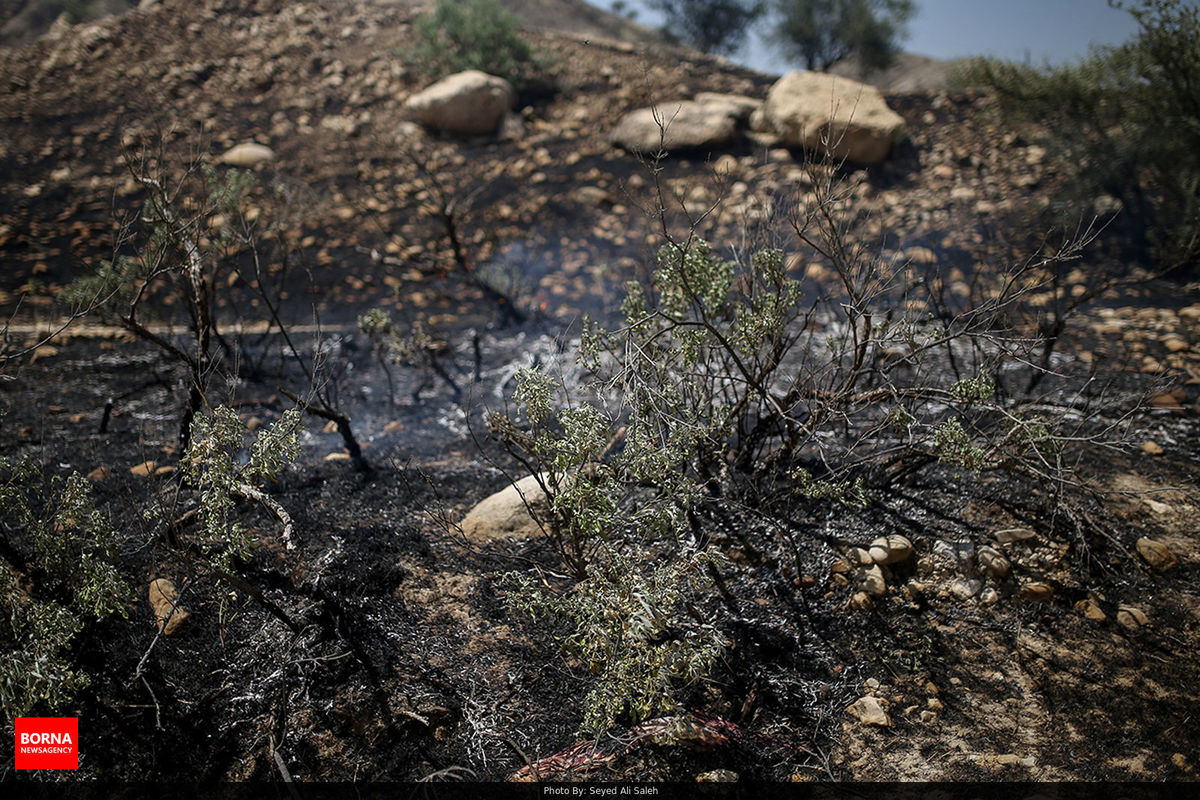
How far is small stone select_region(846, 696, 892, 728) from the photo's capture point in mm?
2613

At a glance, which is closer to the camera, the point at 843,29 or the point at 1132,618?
the point at 1132,618

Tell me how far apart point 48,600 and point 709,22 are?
17.3 metres

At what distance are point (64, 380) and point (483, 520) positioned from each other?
154 inches

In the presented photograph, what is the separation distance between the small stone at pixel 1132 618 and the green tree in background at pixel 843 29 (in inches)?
497

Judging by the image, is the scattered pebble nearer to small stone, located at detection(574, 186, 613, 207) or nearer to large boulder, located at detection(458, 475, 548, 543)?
large boulder, located at detection(458, 475, 548, 543)

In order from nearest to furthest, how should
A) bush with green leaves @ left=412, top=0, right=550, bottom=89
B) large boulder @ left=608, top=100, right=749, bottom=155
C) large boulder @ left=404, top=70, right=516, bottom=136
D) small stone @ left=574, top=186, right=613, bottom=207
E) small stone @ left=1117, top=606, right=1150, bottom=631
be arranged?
small stone @ left=1117, top=606, right=1150, bottom=631
small stone @ left=574, top=186, right=613, bottom=207
large boulder @ left=608, top=100, right=749, bottom=155
large boulder @ left=404, top=70, right=516, bottom=136
bush with green leaves @ left=412, top=0, right=550, bottom=89

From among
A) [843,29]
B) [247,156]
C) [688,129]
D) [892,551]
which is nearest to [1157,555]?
[892,551]

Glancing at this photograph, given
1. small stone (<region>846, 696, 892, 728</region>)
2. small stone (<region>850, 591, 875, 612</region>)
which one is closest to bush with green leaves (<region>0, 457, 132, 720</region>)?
small stone (<region>846, 696, 892, 728</region>)

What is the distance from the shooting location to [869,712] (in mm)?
2643

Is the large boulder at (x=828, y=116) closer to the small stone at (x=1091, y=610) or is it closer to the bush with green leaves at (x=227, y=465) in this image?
the small stone at (x=1091, y=610)

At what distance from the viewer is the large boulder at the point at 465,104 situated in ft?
30.9

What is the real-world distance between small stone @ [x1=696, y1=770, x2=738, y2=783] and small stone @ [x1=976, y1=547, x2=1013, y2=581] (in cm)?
158

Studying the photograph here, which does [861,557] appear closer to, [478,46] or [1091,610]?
[1091,610]

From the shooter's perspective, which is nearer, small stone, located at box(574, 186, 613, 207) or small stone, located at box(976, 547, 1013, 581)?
small stone, located at box(976, 547, 1013, 581)
